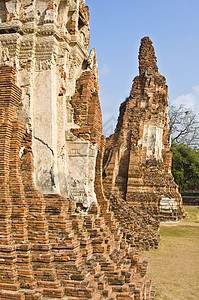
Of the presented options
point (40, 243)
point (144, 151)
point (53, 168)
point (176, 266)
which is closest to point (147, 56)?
point (144, 151)

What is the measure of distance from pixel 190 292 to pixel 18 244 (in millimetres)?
3964

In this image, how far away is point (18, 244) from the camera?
4.28m

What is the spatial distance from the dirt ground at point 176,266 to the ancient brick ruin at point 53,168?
0.88m

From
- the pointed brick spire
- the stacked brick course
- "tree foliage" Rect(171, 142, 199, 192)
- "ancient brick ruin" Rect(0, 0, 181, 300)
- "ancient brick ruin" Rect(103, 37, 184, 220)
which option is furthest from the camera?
"tree foliage" Rect(171, 142, 199, 192)

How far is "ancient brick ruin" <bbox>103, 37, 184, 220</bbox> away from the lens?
54.9 feet

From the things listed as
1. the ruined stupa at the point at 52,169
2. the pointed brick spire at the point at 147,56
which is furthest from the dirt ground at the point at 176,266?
the pointed brick spire at the point at 147,56

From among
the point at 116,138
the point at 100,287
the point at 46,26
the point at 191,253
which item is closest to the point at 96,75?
the point at 46,26

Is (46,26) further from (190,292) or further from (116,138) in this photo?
(116,138)

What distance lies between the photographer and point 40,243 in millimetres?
4387

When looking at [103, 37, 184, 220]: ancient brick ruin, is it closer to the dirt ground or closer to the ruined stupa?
the dirt ground

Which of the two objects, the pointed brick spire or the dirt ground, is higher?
the pointed brick spire

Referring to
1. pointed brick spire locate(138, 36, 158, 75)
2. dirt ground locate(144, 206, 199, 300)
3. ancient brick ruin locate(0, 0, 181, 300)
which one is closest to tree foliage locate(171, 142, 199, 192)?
pointed brick spire locate(138, 36, 158, 75)

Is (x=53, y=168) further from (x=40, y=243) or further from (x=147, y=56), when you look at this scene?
(x=147, y=56)

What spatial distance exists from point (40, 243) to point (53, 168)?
126 centimetres
